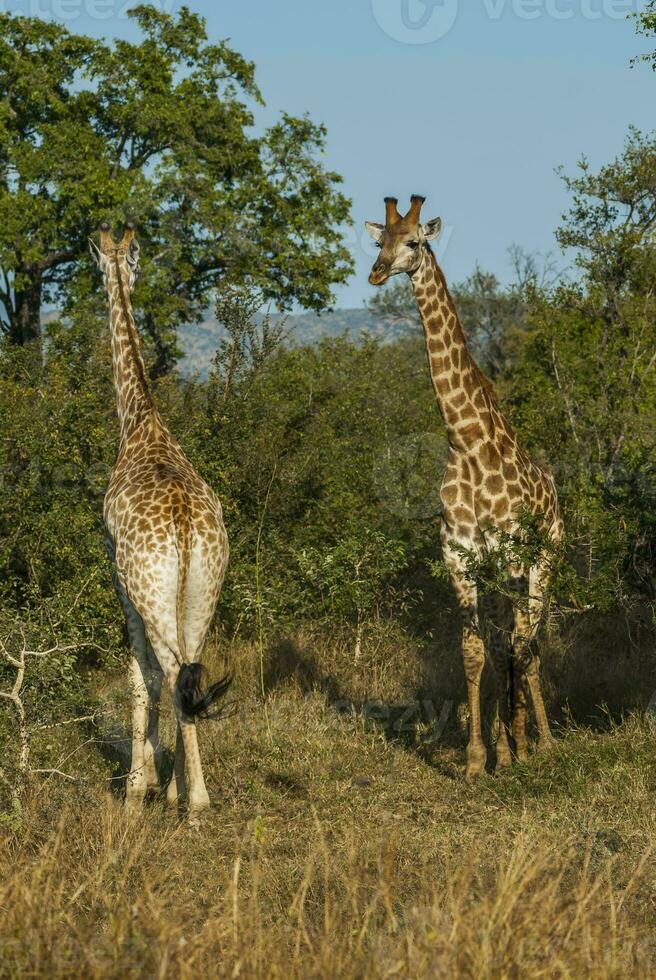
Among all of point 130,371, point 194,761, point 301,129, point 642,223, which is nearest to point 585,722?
point 194,761

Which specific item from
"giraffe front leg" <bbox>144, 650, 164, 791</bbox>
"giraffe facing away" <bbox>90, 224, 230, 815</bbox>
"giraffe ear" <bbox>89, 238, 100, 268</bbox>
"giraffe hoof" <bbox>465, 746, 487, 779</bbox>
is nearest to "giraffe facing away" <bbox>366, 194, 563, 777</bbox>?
"giraffe hoof" <bbox>465, 746, 487, 779</bbox>

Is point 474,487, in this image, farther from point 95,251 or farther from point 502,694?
point 95,251

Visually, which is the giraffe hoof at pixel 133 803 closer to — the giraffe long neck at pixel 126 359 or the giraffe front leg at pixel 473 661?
the giraffe front leg at pixel 473 661

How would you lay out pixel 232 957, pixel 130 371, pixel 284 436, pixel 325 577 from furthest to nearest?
pixel 284 436
pixel 325 577
pixel 130 371
pixel 232 957

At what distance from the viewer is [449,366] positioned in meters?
8.45

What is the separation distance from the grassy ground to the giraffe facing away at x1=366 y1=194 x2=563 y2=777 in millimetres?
494

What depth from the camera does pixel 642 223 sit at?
1414 centimetres

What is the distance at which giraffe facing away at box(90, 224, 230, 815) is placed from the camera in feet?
23.7

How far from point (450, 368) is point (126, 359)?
2.42m

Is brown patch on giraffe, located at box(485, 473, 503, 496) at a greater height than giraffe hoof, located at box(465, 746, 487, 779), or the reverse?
brown patch on giraffe, located at box(485, 473, 503, 496)

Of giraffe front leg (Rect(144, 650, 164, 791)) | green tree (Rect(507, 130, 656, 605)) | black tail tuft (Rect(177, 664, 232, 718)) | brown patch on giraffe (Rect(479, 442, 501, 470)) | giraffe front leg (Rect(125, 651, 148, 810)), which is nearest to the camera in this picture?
black tail tuft (Rect(177, 664, 232, 718))

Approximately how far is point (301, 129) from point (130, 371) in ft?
73.1

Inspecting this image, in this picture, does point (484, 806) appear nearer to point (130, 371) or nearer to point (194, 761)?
point (194, 761)

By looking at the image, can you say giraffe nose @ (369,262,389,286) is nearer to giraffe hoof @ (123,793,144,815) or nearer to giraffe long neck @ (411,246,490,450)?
giraffe long neck @ (411,246,490,450)
